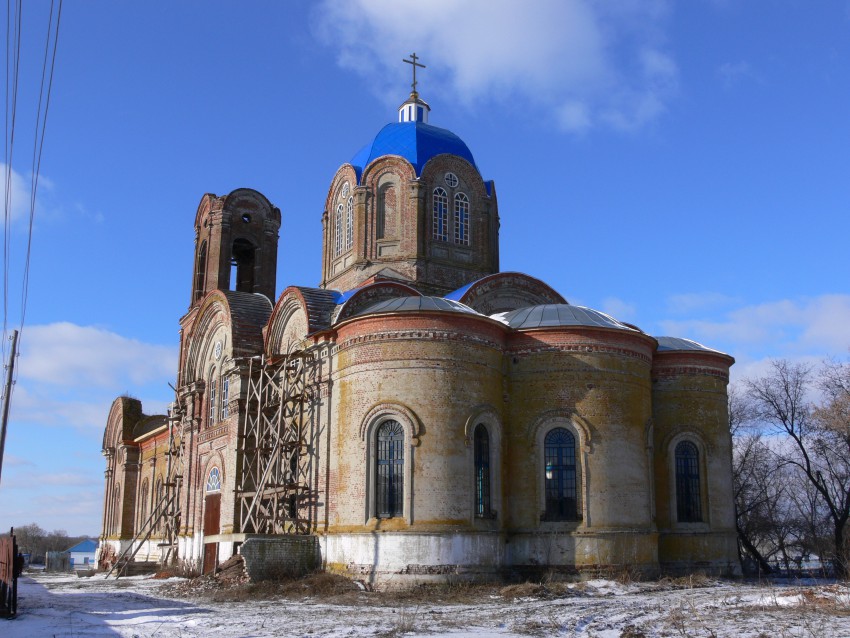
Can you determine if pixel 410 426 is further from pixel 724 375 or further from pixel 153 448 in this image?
pixel 153 448

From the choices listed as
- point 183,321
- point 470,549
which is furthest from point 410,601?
point 183,321

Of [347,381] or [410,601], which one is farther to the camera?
[347,381]

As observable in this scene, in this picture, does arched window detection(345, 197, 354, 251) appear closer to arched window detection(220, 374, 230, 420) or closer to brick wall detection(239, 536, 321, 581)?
arched window detection(220, 374, 230, 420)

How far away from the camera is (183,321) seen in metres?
29.4

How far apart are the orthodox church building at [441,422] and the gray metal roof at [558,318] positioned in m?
0.05

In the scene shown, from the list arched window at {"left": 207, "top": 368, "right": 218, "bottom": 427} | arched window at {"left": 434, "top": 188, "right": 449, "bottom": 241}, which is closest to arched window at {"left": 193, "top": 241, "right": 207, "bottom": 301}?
arched window at {"left": 207, "top": 368, "right": 218, "bottom": 427}

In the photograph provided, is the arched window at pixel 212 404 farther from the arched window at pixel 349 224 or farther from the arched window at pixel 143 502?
the arched window at pixel 143 502

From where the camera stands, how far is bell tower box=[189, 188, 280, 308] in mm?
28516

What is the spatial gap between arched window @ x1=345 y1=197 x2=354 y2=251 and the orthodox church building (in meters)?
0.16

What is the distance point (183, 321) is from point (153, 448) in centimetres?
700

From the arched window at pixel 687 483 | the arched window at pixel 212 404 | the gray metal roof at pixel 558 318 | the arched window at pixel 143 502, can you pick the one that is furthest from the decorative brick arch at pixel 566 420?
the arched window at pixel 143 502

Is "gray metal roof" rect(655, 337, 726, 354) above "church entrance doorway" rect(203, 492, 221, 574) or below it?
above

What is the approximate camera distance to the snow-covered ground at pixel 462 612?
38.6 feet

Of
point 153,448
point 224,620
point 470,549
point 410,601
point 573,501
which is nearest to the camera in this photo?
point 224,620
